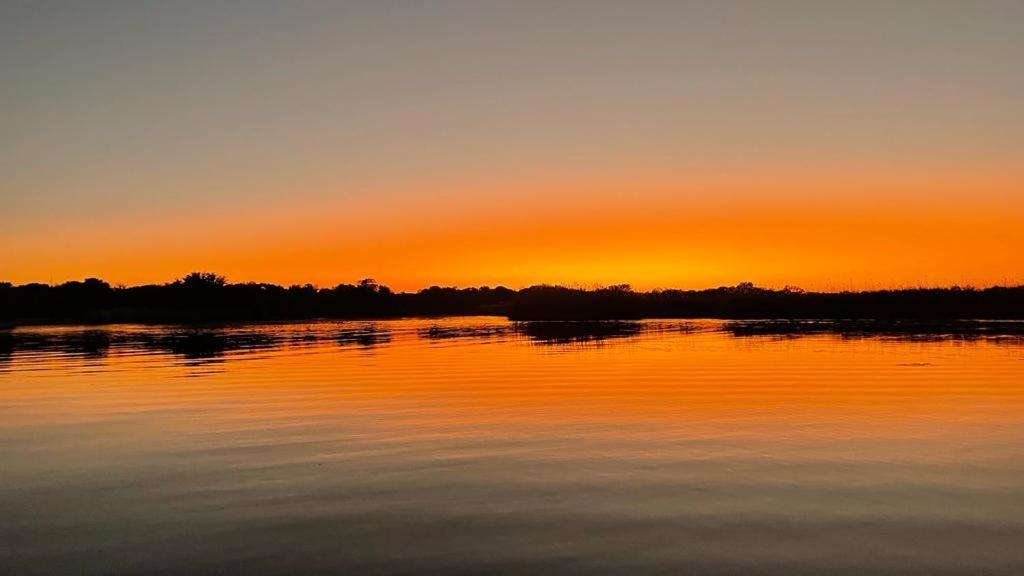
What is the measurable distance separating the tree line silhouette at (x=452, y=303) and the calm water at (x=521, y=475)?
2319 inches

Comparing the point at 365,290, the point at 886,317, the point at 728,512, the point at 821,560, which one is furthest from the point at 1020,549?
the point at 365,290

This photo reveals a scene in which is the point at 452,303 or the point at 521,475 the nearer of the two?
the point at 521,475

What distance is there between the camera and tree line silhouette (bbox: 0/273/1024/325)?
79938 millimetres

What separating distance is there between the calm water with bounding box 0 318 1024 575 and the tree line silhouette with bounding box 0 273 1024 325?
5891cm

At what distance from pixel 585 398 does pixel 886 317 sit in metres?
66.4

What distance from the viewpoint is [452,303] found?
529 ft

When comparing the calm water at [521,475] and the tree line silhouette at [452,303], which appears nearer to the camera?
the calm water at [521,475]

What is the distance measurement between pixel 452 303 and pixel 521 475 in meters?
149

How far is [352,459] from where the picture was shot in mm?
13562

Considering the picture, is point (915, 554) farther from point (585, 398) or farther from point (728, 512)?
point (585, 398)

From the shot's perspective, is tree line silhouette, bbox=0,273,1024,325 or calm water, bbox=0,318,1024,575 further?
tree line silhouette, bbox=0,273,1024,325

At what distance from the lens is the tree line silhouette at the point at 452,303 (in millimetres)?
79938

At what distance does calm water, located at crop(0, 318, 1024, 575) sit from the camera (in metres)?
8.34

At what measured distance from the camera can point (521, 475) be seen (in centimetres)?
1212
